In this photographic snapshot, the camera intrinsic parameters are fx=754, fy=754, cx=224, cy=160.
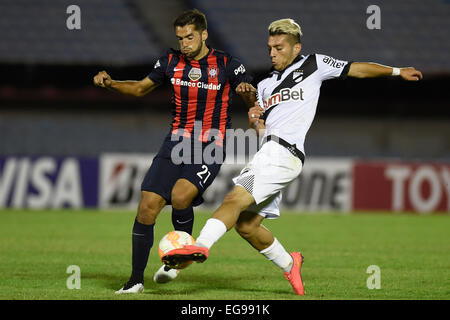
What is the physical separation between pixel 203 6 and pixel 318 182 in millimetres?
6585

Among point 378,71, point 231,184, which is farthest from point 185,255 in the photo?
point 231,184

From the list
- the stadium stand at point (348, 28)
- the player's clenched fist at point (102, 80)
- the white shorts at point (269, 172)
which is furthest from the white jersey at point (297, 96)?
the stadium stand at point (348, 28)

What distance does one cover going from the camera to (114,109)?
17562 millimetres

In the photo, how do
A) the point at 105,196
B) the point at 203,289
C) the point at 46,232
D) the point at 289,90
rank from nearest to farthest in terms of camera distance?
the point at 289,90 → the point at 203,289 → the point at 46,232 → the point at 105,196

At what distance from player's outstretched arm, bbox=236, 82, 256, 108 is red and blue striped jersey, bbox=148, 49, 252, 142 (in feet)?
0.85

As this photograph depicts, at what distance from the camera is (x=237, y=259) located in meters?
8.67

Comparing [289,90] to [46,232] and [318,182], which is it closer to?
[46,232]

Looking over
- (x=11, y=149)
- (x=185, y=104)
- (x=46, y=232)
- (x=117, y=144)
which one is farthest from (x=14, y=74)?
(x=185, y=104)

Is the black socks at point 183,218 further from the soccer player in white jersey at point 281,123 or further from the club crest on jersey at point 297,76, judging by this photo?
the club crest on jersey at point 297,76

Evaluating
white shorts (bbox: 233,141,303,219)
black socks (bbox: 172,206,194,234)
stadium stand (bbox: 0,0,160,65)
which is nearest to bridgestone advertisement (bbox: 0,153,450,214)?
stadium stand (bbox: 0,0,160,65)

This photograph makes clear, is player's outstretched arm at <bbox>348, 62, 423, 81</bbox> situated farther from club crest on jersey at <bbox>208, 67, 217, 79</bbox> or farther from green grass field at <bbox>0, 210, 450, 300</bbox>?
green grass field at <bbox>0, 210, 450, 300</bbox>

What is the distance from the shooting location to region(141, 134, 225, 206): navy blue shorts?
6.14 meters

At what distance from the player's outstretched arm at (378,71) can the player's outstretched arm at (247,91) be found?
2.57 feet

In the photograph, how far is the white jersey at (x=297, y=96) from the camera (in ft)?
19.2
